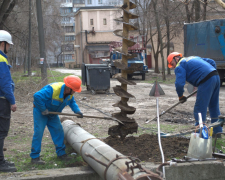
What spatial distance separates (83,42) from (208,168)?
55.5 metres

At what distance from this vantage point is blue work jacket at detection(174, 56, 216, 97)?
5.66 metres

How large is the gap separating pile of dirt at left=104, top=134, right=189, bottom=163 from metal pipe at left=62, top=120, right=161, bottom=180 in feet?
2.12

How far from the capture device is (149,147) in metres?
5.03

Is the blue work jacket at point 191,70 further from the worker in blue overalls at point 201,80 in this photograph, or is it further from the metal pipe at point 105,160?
the metal pipe at point 105,160

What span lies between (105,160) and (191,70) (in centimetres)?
274

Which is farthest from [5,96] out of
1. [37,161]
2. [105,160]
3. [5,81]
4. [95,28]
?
[95,28]

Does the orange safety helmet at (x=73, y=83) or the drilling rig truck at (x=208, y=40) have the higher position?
the drilling rig truck at (x=208, y=40)

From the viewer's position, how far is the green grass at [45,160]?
481 cm

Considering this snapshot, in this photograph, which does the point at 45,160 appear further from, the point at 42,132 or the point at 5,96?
the point at 5,96

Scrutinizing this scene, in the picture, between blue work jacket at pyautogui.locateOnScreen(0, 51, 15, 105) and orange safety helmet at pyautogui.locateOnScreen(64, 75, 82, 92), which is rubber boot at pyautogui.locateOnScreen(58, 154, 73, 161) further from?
blue work jacket at pyautogui.locateOnScreen(0, 51, 15, 105)

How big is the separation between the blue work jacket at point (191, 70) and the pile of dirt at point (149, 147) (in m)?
1.06

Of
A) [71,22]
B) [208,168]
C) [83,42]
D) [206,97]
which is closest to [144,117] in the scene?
[206,97]

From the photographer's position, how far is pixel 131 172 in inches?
129

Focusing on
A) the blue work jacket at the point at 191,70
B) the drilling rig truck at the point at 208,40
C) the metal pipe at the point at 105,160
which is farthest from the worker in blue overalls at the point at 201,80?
the drilling rig truck at the point at 208,40
